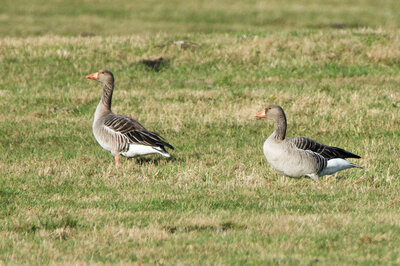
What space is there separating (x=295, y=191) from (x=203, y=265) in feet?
12.9

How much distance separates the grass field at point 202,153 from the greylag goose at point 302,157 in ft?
0.99

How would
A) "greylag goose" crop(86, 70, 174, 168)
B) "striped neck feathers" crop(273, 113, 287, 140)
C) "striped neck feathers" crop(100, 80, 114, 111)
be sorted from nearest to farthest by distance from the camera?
"striped neck feathers" crop(273, 113, 287, 140) < "greylag goose" crop(86, 70, 174, 168) < "striped neck feathers" crop(100, 80, 114, 111)

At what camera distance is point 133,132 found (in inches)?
476

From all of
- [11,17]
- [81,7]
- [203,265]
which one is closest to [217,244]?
[203,265]

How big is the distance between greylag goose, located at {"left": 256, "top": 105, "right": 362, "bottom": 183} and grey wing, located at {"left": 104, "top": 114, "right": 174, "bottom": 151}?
6.97 ft

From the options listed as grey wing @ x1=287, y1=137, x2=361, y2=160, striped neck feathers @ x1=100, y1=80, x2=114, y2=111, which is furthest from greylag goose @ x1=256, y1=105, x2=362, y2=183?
striped neck feathers @ x1=100, y1=80, x2=114, y2=111

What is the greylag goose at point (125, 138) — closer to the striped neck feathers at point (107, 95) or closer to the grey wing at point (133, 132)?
the grey wing at point (133, 132)

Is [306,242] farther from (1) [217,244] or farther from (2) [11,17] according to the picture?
(2) [11,17]

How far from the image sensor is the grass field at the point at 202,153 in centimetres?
750

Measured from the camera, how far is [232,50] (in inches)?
958

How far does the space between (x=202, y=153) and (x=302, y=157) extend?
11.8 ft

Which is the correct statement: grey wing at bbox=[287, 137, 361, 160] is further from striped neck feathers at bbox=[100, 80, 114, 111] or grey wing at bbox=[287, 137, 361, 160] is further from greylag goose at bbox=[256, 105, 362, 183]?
striped neck feathers at bbox=[100, 80, 114, 111]

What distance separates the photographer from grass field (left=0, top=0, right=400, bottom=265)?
750 centimetres

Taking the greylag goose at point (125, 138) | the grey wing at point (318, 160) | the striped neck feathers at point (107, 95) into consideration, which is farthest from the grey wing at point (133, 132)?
the grey wing at point (318, 160)
